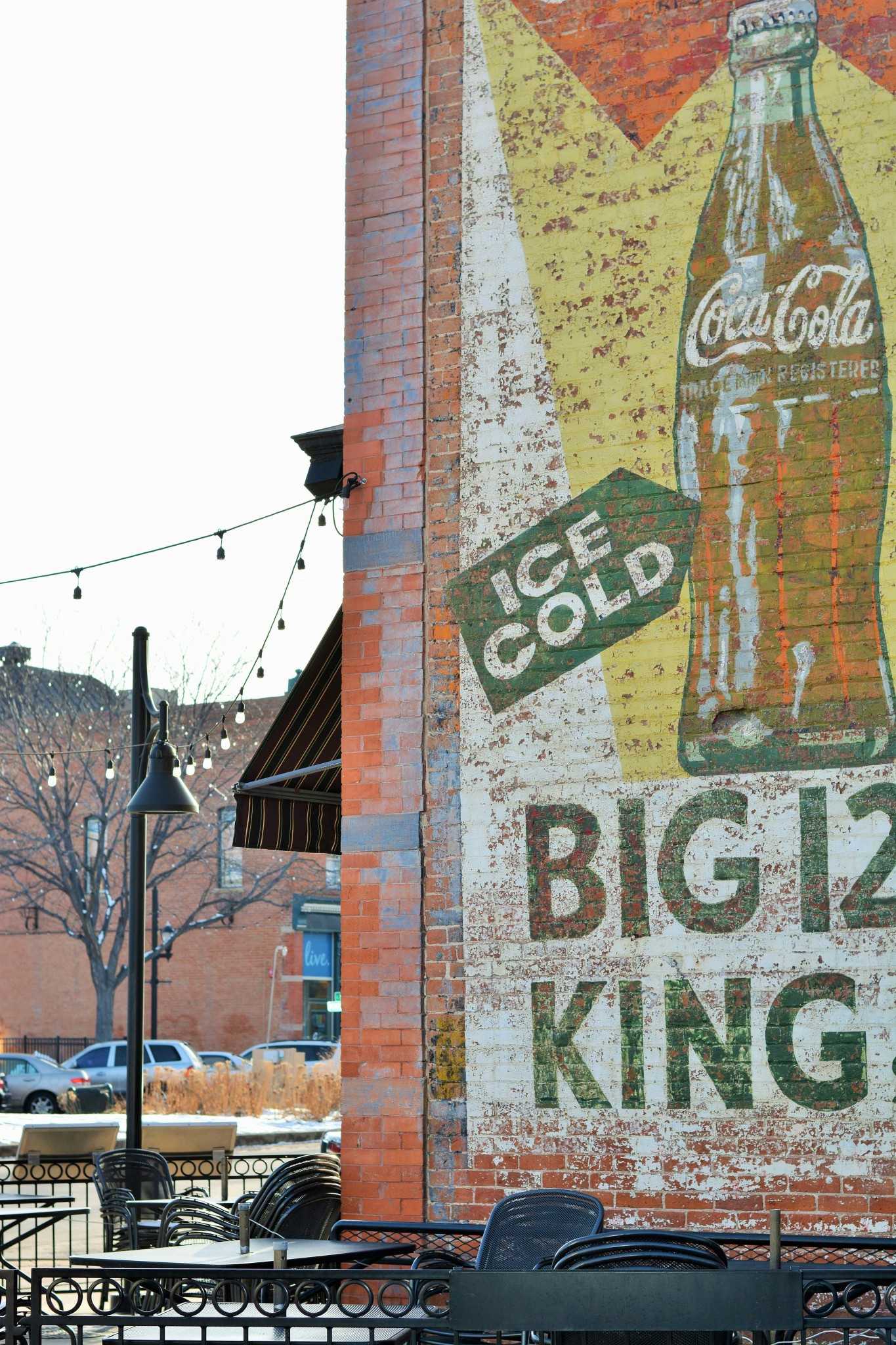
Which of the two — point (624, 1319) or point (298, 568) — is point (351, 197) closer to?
point (298, 568)

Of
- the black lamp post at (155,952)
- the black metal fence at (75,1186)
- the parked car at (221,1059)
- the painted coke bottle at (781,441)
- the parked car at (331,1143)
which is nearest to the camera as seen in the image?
the painted coke bottle at (781,441)

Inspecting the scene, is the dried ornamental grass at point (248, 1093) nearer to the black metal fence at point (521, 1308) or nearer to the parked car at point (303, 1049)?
the parked car at point (303, 1049)

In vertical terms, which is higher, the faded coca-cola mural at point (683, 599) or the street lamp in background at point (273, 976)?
the faded coca-cola mural at point (683, 599)

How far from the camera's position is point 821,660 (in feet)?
24.5

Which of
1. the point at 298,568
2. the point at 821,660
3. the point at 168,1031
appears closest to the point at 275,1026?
the point at 168,1031

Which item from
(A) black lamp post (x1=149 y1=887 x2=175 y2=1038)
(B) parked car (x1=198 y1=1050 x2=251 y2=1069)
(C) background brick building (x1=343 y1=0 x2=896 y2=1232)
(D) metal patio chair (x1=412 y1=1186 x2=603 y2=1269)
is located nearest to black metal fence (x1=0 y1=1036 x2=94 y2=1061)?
(A) black lamp post (x1=149 y1=887 x2=175 y2=1038)

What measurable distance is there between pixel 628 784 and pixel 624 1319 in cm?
368

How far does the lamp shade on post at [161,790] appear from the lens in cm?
1064

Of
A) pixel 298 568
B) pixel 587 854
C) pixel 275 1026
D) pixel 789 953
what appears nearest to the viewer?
pixel 789 953

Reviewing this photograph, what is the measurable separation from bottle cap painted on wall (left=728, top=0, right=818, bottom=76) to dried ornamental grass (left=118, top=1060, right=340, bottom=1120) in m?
20.2

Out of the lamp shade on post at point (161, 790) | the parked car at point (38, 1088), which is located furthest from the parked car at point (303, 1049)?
the lamp shade on post at point (161, 790)

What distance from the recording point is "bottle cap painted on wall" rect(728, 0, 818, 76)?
7.89m

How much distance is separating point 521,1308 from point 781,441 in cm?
460

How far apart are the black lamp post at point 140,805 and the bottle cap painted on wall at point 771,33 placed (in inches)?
219
